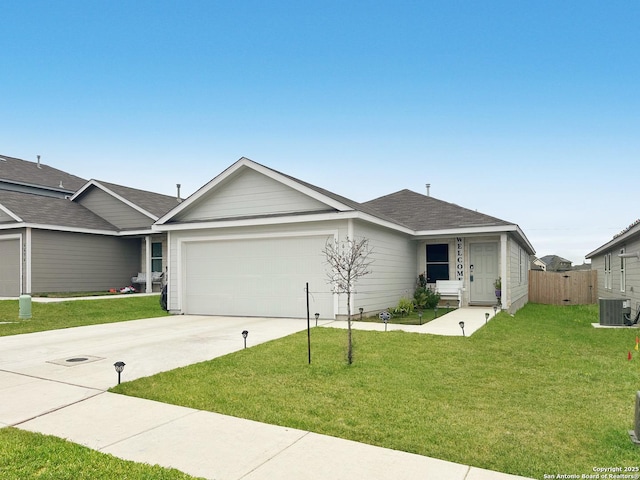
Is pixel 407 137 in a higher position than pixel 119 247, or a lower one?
higher

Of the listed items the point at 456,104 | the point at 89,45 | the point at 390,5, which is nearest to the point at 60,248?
the point at 89,45

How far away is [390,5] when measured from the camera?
15.2 metres

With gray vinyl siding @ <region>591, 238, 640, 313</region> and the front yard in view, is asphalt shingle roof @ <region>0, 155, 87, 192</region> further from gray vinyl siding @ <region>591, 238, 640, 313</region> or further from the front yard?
gray vinyl siding @ <region>591, 238, 640, 313</region>

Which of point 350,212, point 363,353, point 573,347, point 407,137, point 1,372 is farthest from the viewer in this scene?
point 407,137

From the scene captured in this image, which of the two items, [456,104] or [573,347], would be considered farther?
[456,104]

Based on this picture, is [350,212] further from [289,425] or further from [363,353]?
[289,425]

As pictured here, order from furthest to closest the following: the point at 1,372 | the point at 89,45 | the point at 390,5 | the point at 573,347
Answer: the point at 89,45, the point at 390,5, the point at 573,347, the point at 1,372

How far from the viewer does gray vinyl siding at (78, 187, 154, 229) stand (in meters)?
22.2

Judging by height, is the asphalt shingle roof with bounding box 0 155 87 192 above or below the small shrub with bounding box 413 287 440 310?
above

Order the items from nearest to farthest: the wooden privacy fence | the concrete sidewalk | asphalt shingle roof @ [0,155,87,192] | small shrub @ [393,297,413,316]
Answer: the concrete sidewalk
small shrub @ [393,297,413,316]
the wooden privacy fence
asphalt shingle roof @ [0,155,87,192]

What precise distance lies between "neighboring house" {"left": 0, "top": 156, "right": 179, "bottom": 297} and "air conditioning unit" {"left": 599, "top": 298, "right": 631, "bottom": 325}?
1825 cm

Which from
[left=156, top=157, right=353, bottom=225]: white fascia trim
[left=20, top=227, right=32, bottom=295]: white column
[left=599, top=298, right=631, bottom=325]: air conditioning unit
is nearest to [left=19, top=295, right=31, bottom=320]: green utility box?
[left=156, top=157, right=353, bottom=225]: white fascia trim

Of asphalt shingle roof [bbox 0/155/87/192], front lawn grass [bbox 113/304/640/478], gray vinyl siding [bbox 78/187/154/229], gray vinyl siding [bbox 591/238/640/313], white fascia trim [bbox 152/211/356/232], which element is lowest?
front lawn grass [bbox 113/304/640/478]

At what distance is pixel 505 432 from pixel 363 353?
147 inches
